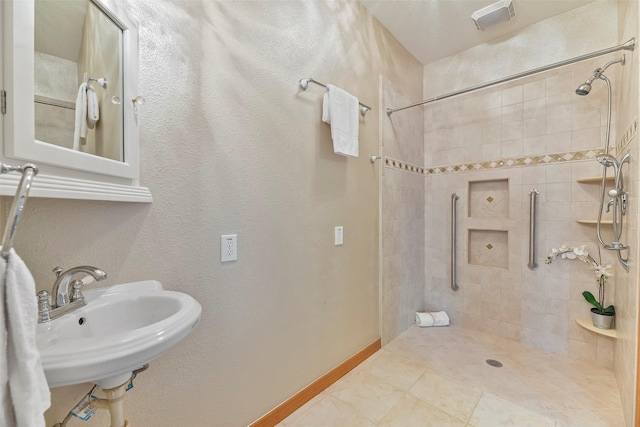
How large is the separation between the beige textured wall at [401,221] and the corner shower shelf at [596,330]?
1192 mm

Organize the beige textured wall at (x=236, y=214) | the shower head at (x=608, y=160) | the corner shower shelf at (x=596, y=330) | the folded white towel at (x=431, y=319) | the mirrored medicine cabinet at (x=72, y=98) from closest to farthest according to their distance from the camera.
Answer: the mirrored medicine cabinet at (x=72, y=98) → the beige textured wall at (x=236, y=214) → the shower head at (x=608, y=160) → the corner shower shelf at (x=596, y=330) → the folded white towel at (x=431, y=319)

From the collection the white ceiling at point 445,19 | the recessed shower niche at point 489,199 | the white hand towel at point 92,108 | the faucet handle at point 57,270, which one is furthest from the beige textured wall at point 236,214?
the recessed shower niche at point 489,199

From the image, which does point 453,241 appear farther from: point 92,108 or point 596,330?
point 92,108

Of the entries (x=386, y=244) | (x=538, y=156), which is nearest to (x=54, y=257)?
(x=386, y=244)

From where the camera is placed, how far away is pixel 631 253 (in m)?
1.36

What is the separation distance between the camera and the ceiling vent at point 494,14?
197 centimetres

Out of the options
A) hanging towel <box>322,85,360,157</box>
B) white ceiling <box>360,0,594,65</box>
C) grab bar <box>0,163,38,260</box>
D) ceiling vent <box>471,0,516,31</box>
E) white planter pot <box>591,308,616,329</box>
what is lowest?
white planter pot <box>591,308,616,329</box>

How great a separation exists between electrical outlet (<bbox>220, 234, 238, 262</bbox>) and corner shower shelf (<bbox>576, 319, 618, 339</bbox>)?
242 cm

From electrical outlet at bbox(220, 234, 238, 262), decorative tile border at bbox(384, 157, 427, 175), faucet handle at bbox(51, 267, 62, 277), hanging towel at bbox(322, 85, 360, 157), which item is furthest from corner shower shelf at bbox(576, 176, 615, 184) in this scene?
faucet handle at bbox(51, 267, 62, 277)

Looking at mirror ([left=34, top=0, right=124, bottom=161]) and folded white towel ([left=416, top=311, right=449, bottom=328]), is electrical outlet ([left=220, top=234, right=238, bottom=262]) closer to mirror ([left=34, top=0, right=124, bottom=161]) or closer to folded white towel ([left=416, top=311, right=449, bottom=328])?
mirror ([left=34, top=0, right=124, bottom=161])

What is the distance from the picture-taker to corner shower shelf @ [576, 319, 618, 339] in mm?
1810

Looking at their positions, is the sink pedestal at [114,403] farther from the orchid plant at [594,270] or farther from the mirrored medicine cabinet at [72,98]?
the orchid plant at [594,270]

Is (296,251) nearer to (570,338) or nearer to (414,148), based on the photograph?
(414,148)

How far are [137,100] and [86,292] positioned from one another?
0.67 m
